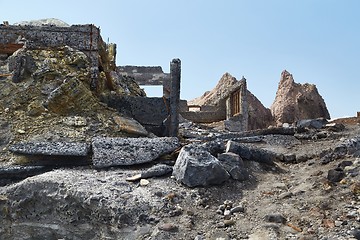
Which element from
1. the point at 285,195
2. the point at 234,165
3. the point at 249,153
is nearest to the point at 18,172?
the point at 234,165

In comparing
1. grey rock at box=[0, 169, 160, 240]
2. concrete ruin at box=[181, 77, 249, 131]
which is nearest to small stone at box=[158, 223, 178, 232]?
Answer: grey rock at box=[0, 169, 160, 240]

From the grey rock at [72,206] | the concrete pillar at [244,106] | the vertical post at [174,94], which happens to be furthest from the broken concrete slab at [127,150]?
the concrete pillar at [244,106]

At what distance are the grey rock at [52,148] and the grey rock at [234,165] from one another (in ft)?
7.26

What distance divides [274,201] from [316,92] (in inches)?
783

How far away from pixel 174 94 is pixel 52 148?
112 inches

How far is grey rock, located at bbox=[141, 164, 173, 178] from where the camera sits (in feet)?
19.2

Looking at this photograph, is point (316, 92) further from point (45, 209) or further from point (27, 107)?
point (45, 209)

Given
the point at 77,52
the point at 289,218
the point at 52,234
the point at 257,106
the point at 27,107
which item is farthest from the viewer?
the point at 257,106

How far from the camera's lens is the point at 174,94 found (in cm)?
844

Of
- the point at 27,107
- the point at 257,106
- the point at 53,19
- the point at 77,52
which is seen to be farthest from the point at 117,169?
the point at 257,106

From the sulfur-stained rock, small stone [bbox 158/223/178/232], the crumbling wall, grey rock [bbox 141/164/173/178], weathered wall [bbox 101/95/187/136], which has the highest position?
the crumbling wall

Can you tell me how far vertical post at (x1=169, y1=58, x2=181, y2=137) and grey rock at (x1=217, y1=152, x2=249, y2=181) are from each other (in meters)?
2.59

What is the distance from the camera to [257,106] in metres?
23.6

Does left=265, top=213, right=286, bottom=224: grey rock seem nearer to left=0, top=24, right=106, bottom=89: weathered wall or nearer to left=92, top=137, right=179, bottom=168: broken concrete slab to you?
left=92, top=137, right=179, bottom=168: broken concrete slab
